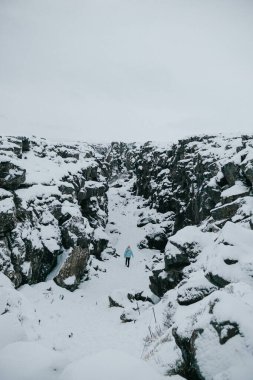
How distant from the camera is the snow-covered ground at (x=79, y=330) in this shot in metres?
4.09

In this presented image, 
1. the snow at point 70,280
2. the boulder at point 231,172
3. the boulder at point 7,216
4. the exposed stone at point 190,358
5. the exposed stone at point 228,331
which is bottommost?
the snow at point 70,280

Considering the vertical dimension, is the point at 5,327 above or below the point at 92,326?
above

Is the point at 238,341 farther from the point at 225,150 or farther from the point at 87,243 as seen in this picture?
the point at 225,150

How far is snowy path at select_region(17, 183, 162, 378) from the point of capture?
10648 mm

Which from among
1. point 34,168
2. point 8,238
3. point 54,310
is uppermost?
point 34,168

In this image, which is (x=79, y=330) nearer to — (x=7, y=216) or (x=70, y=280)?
(x=70, y=280)

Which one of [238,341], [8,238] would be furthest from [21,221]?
[238,341]

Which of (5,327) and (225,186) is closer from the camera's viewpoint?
(5,327)

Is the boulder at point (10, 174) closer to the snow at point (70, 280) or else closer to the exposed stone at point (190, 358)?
the snow at point (70, 280)

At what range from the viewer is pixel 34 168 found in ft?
82.5

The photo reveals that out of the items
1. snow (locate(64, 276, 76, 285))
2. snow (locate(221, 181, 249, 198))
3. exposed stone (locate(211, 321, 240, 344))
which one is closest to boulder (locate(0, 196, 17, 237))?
snow (locate(64, 276, 76, 285))

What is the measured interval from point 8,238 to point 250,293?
45.6 feet

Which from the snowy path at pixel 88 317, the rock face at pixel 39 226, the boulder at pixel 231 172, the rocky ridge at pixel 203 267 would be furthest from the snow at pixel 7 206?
the boulder at pixel 231 172

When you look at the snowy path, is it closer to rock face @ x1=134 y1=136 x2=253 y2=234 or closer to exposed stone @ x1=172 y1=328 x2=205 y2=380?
exposed stone @ x1=172 y1=328 x2=205 y2=380
